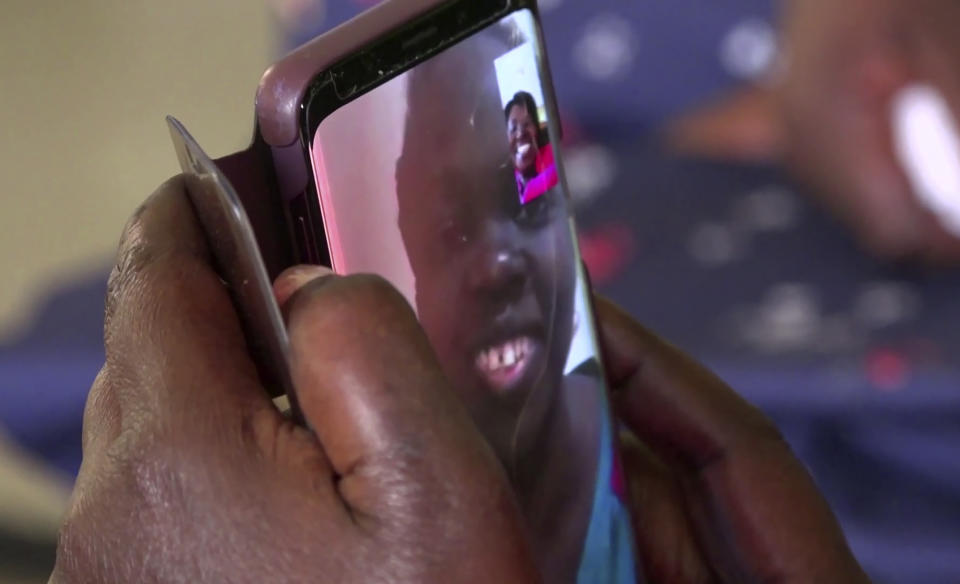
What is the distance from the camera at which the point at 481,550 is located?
0.29 m

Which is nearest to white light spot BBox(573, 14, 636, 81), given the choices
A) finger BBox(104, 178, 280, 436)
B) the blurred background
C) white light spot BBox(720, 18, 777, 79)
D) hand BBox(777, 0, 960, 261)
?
the blurred background

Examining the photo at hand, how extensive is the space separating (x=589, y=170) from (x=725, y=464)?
74 centimetres

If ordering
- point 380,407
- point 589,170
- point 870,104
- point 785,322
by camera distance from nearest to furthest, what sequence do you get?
point 380,407 → point 785,322 → point 870,104 → point 589,170

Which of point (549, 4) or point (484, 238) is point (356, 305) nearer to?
point (484, 238)

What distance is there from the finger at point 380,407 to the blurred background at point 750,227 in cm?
13

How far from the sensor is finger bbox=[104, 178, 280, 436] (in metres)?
0.30

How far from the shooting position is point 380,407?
285 millimetres

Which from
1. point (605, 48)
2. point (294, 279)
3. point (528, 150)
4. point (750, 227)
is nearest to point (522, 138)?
point (528, 150)

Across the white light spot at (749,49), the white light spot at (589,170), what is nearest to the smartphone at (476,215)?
the white light spot at (589,170)

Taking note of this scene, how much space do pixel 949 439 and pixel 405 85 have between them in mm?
559

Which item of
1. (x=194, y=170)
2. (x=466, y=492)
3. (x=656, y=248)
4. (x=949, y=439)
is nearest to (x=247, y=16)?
(x=656, y=248)

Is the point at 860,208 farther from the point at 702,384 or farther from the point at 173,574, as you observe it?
the point at 173,574

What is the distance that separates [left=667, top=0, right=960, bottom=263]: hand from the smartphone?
59 cm

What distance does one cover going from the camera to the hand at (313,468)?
0.94 ft
